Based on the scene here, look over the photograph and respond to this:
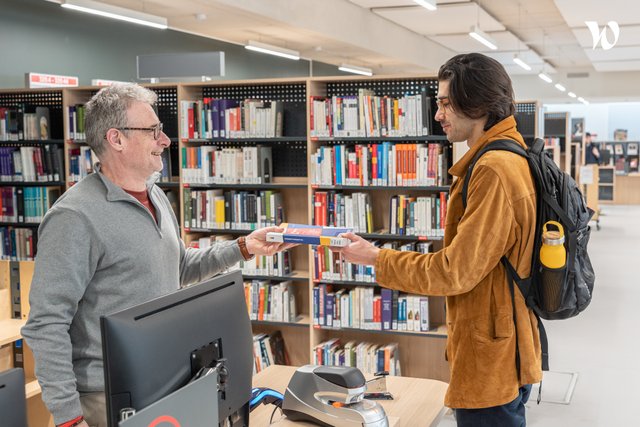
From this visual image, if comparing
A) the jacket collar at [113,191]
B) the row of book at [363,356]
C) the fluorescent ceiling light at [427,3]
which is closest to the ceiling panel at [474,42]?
the fluorescent ceiling light at [427,3]

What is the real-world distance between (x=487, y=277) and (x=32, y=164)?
5036 millimetres

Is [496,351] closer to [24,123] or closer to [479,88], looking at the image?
[479,88]

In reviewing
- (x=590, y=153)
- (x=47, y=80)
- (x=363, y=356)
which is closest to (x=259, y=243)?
(x=363, y=356)

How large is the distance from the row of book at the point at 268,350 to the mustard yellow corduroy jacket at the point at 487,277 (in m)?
3.21

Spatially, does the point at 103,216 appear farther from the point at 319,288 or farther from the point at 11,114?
the point at 11,114

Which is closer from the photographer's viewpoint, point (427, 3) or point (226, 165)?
point (226, 165)

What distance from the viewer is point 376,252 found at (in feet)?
7.34

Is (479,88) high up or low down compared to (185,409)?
up

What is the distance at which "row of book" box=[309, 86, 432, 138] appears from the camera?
4.74m

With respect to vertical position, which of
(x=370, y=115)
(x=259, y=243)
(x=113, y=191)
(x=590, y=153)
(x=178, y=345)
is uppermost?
(x=370, y=115)

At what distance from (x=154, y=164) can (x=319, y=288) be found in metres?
2.97

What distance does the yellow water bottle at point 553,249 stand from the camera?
194 cm

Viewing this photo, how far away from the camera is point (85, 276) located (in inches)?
76.4

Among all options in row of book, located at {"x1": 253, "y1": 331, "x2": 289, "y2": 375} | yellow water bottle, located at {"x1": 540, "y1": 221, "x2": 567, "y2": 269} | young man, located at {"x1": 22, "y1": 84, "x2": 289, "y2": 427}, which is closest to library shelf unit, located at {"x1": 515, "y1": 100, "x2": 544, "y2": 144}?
row of book, located at {"x1": 253, "y1": 331, "x2": 289, "y2": 375}
